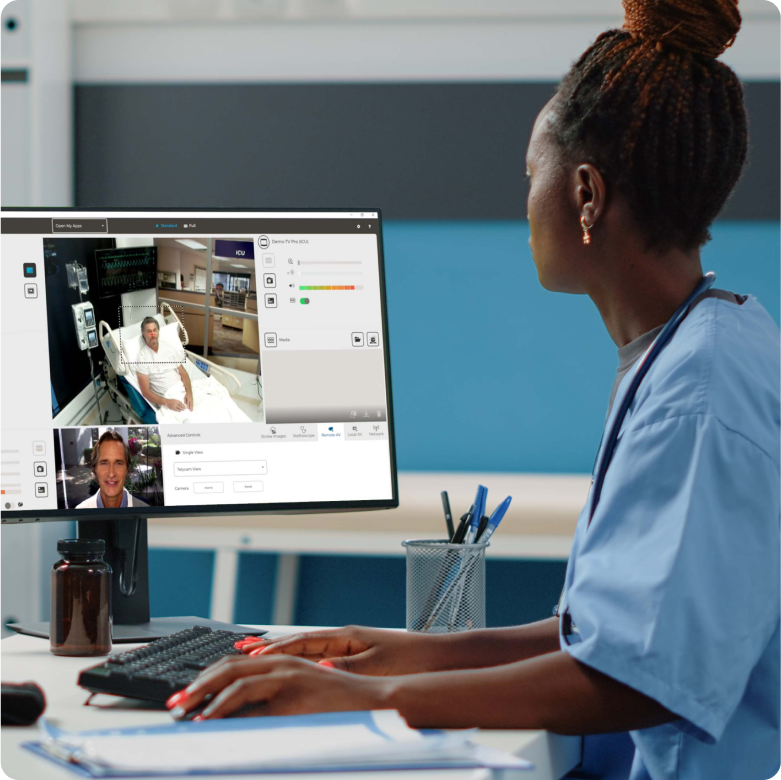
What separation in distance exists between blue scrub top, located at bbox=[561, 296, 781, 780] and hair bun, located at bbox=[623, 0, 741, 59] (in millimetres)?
263

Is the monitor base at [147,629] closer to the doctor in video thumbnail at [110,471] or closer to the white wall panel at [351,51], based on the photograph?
the doctor in video thumbnail at [110,471]

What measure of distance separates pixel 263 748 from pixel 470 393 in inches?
74.8

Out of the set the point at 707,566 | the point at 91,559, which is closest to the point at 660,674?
the point at 707,566

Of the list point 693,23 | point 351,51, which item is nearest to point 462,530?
point 693,23

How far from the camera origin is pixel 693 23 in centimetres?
82

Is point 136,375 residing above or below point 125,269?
below

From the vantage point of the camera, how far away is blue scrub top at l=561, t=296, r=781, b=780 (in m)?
0.61

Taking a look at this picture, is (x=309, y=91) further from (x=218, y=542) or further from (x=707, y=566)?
(x=707, y=566)

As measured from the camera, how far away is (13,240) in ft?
3.48

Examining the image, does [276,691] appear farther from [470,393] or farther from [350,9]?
[350,9]

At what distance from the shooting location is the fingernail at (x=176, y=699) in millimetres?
667

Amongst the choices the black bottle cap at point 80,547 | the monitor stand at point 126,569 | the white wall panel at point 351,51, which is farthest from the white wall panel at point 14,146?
the black bottle cap at point 80,547

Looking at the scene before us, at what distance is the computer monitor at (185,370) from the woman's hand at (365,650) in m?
0.24

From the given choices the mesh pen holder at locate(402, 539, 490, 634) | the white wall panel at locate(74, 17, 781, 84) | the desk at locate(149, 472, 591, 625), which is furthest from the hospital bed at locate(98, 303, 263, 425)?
the white wall panel at locate(74, 17, 781, 84)
